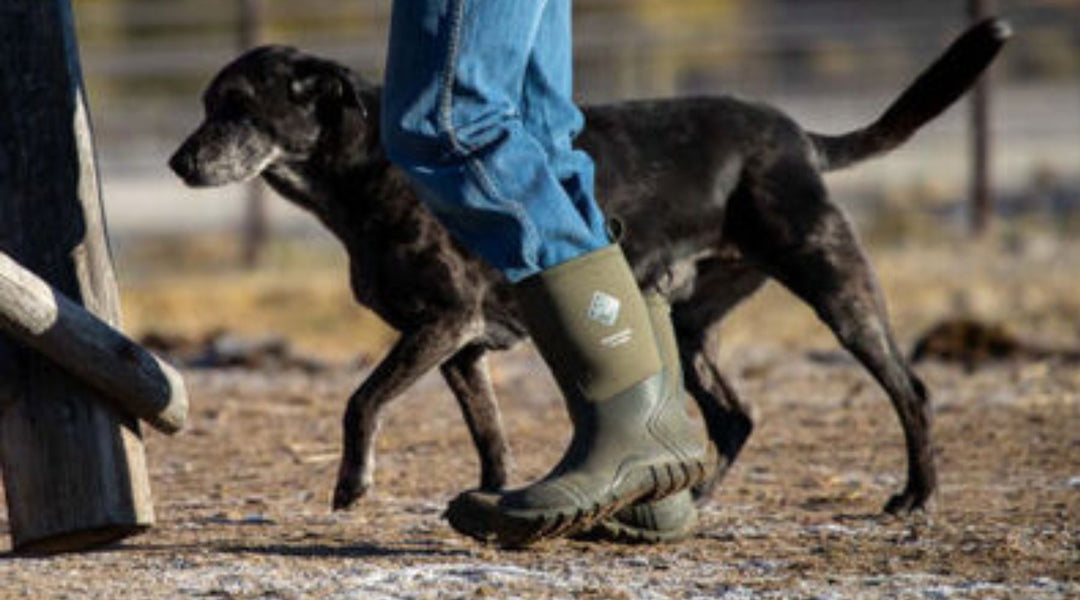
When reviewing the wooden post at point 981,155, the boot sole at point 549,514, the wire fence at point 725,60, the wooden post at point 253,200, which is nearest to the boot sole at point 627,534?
the boot sole at point 549,514

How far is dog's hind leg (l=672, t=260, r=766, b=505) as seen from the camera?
5656 millimetres

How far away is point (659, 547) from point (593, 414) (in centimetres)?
46

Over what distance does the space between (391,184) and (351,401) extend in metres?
A: 0.68

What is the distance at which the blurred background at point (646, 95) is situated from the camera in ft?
37.2

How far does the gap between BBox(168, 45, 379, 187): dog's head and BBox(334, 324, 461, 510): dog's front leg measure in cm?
63

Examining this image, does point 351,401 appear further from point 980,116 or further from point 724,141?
point 980,116

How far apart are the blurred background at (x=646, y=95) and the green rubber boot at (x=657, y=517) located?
4.21m

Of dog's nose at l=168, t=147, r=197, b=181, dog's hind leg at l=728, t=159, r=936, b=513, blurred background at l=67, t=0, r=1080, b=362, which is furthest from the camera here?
blurred background at l=67, t=0, r=1080, b=362

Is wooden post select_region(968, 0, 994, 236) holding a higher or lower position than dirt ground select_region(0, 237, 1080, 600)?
lower

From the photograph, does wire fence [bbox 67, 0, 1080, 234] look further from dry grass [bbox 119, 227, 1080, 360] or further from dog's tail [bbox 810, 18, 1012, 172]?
dog's tail [bbox 810, 18, 1012, 172]

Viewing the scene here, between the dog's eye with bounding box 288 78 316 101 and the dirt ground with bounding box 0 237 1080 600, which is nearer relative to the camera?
the dirt ground with bounding box 0 237 1080 600

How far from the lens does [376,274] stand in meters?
5.21

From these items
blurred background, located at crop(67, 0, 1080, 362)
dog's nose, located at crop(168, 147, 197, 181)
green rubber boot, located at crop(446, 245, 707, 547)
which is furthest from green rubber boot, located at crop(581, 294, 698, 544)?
blurred background, located at crop(67, 0, 1080, 362)

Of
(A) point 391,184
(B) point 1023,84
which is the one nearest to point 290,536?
(A) point 391,184
